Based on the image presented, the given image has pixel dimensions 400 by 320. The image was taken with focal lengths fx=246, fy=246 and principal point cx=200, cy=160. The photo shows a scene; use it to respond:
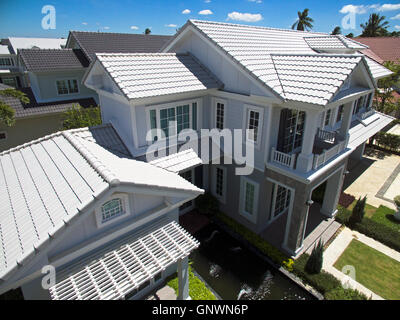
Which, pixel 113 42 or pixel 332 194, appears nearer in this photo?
pixel 332 194

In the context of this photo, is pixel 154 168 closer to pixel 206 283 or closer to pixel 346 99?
pixel 206 283

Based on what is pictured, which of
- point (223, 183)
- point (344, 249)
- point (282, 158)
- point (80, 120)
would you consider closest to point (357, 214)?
point (344, 249)

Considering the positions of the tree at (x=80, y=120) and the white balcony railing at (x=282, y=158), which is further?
the tree at (x=80, y=120)

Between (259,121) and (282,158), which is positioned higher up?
(259,121)

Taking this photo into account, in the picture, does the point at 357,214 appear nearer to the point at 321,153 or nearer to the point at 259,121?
the point at 321,153

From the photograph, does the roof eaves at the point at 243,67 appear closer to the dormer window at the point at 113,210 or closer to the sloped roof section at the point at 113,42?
the dormer window at the point at 113,210

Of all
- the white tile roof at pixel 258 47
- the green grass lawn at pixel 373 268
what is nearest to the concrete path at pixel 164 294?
the green grass lawn at pixel 373 268

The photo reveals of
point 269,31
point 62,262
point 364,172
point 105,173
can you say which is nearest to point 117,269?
point 62,262
